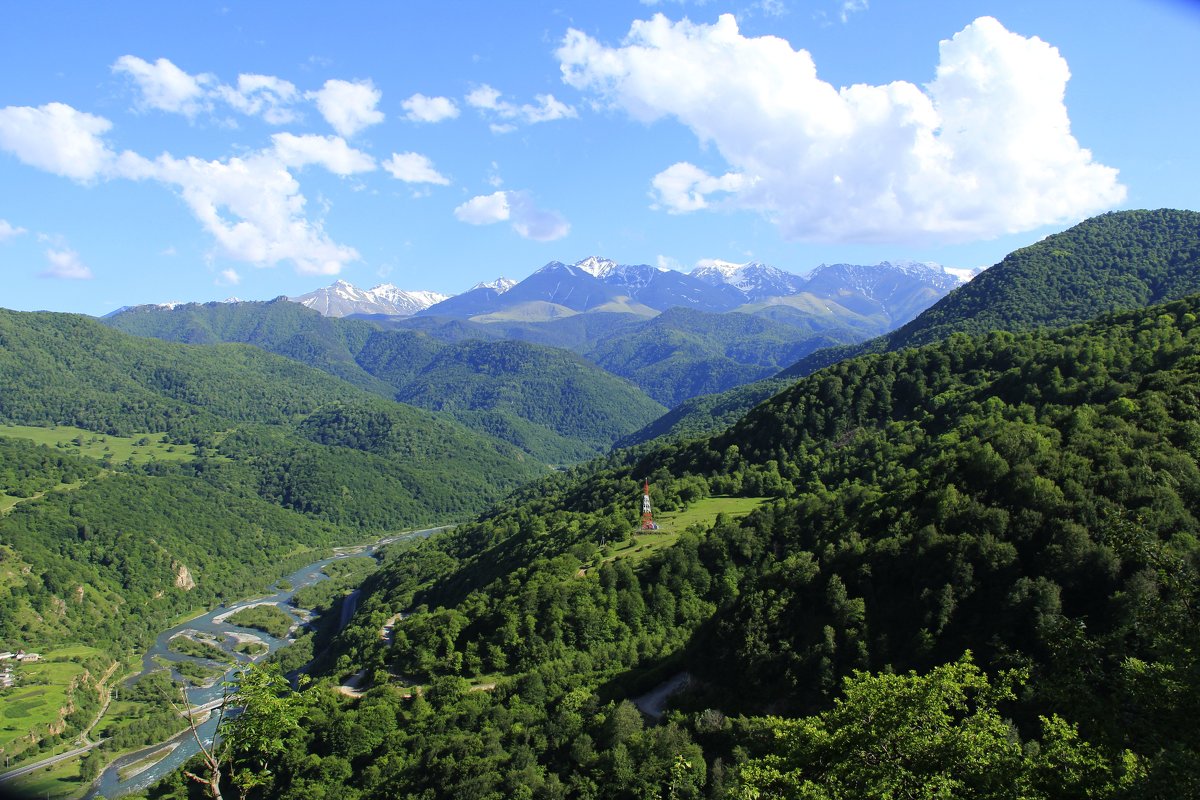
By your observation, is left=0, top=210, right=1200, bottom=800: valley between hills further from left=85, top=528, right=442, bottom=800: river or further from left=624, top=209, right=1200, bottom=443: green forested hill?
left=624, top=209, right=1200, bottom=443: green forested hill

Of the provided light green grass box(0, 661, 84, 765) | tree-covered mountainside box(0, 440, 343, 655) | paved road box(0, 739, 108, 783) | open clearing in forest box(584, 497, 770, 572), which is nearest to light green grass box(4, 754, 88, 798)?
paved road box(0, 739, 108, 783)

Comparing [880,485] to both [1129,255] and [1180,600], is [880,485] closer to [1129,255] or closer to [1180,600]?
[1180,600]

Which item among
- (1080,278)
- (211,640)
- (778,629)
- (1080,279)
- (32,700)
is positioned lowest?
(211,640)

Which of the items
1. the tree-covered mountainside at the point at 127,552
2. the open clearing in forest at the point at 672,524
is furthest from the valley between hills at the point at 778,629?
the tree-covered mountainside at the point at 127,552

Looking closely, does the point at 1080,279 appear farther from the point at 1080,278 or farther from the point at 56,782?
the point at 56,782

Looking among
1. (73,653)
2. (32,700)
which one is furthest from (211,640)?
(32,700)
